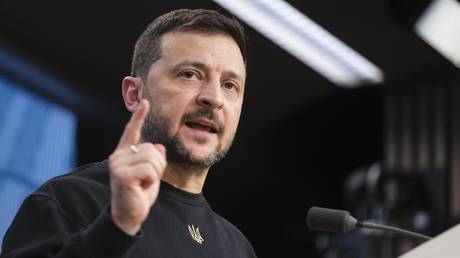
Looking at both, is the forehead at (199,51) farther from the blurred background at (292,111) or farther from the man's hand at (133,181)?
the blurred background at (292,111)

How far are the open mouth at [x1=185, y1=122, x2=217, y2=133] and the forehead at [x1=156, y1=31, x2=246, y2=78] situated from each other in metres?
0.10

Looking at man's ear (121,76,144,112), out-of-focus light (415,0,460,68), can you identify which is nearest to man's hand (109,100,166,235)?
man's ear (121,76,144,112)

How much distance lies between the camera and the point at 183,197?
5.41ft

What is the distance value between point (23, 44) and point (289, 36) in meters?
1.47

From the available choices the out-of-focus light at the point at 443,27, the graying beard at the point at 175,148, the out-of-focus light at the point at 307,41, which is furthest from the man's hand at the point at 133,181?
the out-of-focus light at the point at 443,27

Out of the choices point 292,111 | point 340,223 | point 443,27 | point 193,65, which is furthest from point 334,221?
point 292,111

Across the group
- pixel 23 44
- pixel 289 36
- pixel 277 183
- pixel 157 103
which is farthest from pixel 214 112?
pixel 277 183

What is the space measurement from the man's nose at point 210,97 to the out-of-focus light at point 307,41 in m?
2.83

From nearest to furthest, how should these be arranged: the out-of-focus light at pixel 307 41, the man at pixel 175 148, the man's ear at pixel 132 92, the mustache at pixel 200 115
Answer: the man at pixel 175 148
the mustache at pixel 200 115
the man's ear at pixel 132 92
the out-of-focus light at pixel 307 41

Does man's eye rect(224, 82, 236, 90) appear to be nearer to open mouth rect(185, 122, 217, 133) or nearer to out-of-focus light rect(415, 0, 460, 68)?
open mouth rect(185, 122, 217, 133)

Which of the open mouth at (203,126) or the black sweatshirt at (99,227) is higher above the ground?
the open mouth at (203,126)

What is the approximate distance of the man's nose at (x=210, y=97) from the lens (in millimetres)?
1620

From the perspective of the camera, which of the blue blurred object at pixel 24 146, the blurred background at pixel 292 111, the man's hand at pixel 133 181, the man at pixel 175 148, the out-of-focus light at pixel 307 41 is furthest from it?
the out-of-focus light at pixel 307 41

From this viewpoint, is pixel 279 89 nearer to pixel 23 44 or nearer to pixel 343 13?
pixel 343 13
